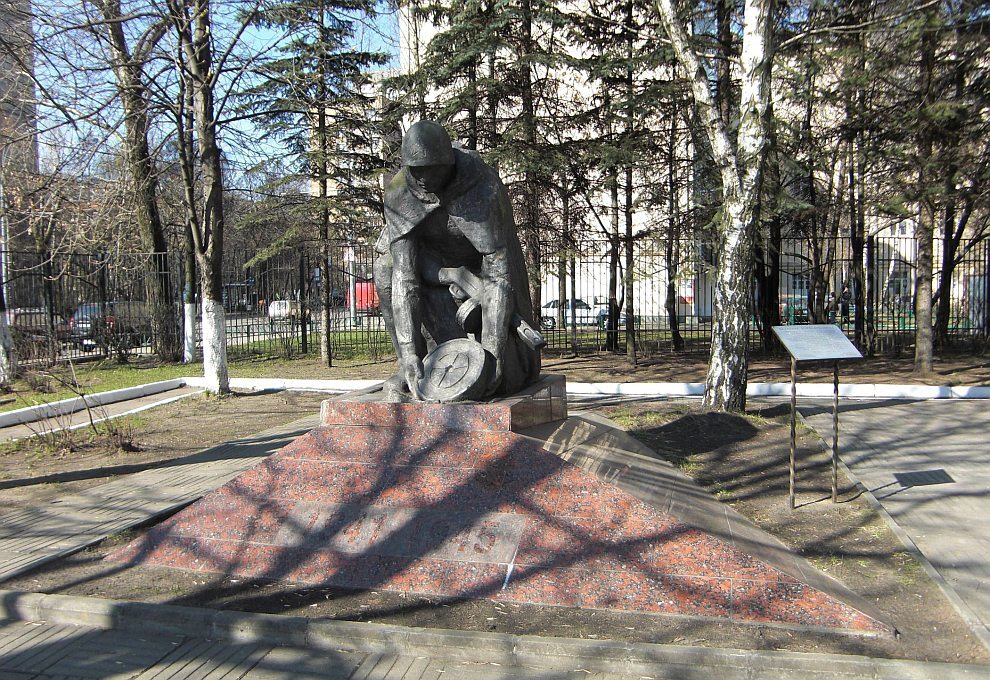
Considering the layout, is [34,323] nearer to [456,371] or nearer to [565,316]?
[565,316]

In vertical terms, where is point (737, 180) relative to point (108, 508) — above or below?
above

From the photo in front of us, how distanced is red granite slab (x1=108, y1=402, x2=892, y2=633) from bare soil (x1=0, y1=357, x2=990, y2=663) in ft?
0.36

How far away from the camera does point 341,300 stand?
18.4 metres

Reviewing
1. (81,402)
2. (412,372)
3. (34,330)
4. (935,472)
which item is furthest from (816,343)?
(34,330)

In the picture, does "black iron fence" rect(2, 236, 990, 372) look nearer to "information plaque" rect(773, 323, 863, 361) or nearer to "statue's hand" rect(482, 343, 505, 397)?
"information plaque" rect(773, 323, 863, 361)

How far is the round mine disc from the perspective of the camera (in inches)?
198

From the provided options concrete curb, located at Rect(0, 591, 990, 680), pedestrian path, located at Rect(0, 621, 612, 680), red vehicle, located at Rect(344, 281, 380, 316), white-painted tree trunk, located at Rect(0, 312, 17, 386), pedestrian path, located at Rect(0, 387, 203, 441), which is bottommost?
pedestrian path, located at Rect(0, 621, 612, 680)

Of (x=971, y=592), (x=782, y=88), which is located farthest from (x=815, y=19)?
(x=971, y=592)

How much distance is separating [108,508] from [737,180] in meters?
7.35

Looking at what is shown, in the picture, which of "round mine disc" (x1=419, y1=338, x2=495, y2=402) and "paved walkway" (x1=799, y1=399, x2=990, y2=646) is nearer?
"paved walkway" (x1=799, y1=399, x2=990, y2=646)

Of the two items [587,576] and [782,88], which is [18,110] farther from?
[782,88]

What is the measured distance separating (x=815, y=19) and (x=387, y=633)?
9.77m

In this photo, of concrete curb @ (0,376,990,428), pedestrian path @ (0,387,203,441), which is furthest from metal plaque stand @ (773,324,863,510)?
pedestrian path @ (0,387,203,441)

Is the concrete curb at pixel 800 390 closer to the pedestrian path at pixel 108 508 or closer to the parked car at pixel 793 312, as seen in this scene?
the pedestrian path at pixel 108 508
